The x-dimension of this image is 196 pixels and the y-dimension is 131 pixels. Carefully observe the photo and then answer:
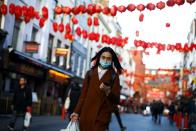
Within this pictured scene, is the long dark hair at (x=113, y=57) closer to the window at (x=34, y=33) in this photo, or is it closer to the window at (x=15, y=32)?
the window at (x=15, y=32)

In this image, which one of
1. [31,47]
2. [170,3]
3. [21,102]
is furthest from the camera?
[31,47]

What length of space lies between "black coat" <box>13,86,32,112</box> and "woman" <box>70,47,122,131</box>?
724cm

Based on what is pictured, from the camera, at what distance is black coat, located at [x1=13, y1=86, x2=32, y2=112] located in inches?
496

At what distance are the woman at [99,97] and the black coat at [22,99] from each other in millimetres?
7237

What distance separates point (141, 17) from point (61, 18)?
50.3 ft

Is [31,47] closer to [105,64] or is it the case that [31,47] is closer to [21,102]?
[21,102]

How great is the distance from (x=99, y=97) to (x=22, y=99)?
752cm

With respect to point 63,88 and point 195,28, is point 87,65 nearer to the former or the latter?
point 63,88

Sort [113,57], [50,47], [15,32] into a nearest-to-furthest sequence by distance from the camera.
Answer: [113,57]
[15,32]
[50,47]

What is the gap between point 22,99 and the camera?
12.7 m

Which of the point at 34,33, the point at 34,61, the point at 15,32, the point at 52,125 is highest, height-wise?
the point at 34,33

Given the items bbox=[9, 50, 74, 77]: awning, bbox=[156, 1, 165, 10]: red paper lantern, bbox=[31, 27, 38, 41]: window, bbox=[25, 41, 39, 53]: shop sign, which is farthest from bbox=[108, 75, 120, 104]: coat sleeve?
bbox=[31, 27, 38, 41]: window

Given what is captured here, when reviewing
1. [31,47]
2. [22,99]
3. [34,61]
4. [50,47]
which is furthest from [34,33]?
[22,99]

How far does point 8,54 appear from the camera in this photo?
21312mm
